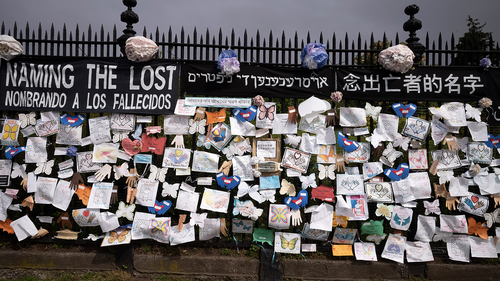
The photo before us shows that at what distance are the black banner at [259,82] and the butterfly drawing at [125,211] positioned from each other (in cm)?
186

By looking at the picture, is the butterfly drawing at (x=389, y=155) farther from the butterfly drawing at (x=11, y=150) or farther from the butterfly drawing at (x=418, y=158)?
the butterfly drawing at (x=11, y=150)

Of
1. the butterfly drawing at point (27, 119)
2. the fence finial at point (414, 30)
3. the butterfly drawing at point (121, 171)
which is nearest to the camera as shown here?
the fence finial at point (414, 30)

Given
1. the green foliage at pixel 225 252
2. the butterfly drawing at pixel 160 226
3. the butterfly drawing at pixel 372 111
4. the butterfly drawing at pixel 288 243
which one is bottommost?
the green foliage at pixel 225 252

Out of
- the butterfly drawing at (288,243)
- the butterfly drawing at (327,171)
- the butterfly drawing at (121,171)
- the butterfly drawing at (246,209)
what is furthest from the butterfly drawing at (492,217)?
the butterfly drawing at (121,171)

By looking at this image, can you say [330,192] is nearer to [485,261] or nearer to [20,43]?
[485,261]

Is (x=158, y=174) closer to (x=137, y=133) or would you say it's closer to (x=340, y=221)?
(x=137, y=133)

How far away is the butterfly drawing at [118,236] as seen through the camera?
13.6 feet

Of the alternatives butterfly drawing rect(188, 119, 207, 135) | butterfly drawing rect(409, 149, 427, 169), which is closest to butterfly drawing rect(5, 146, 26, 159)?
butterfly drawing rect(188, 119, 207, 135)

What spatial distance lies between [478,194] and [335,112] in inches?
94.6

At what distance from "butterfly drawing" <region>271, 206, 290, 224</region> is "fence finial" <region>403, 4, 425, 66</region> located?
9.19ft

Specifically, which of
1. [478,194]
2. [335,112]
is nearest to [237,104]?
[335,112]

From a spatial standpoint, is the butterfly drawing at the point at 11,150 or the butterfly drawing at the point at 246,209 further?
the butterfly drawing at the point at 11,150

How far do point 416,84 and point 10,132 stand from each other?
19.7ft

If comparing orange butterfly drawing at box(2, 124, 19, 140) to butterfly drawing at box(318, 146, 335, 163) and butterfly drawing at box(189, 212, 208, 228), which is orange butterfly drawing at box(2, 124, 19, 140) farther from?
butterfly drawing at box(318, 146, 335, 163)
